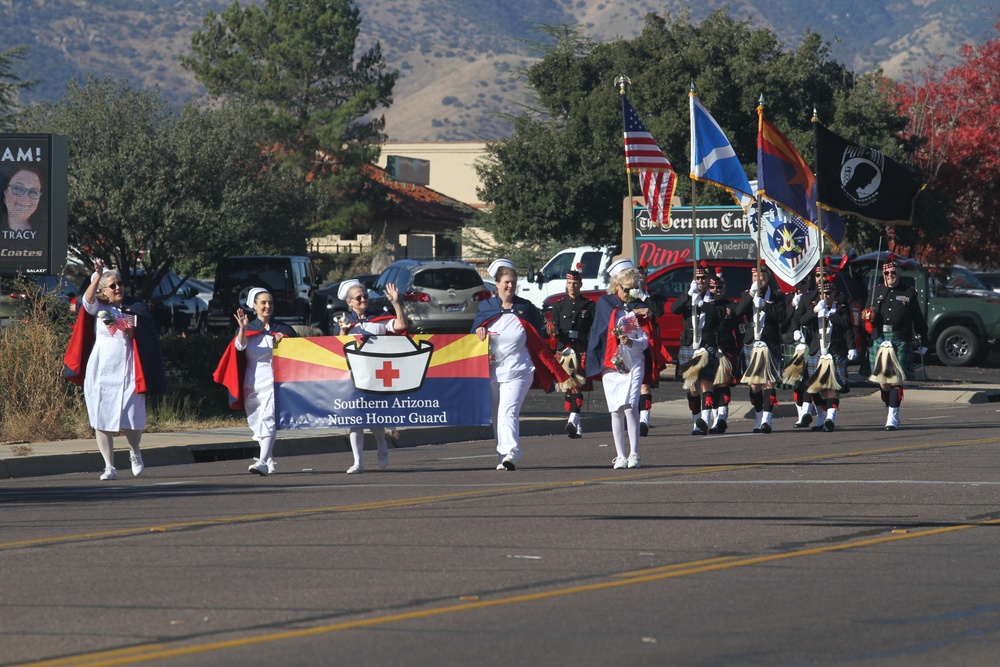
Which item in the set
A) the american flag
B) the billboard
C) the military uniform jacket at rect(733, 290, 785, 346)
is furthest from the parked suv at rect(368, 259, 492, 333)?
the military uniform jacket at rect(733, 290, 785, 346)

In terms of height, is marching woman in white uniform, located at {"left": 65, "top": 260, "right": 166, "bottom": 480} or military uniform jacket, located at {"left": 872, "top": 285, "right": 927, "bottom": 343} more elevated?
military uniform jacket, located at {"left": 872, "top": 285, "right": 927, "bottom": 343}

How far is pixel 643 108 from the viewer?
41.6 metres

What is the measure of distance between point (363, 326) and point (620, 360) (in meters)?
2.61

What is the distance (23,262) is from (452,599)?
14098 millimetres

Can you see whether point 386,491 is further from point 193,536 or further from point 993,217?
point 993,217

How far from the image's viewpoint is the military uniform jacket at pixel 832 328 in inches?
722

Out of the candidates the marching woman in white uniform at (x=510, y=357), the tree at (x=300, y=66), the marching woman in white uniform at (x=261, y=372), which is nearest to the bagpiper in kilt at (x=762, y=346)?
the marching woman in white uniform at (x=510, y=357)

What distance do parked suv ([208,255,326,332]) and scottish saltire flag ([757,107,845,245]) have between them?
14134mm

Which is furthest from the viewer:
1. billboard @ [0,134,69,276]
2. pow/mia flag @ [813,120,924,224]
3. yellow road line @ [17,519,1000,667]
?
pow/mia flag @ [813,120,924,224]

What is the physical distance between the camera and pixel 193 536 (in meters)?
10.0

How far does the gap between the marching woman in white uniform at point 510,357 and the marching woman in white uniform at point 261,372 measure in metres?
2.00

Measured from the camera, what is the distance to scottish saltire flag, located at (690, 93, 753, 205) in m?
23.1

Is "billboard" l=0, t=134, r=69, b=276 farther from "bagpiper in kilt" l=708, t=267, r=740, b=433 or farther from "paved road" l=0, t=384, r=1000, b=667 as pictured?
"bagpiper in kilt" l=708, t=267, r=740, b=433

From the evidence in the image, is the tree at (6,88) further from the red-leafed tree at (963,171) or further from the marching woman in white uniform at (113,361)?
the marching woman in white uniform at (113,361)
